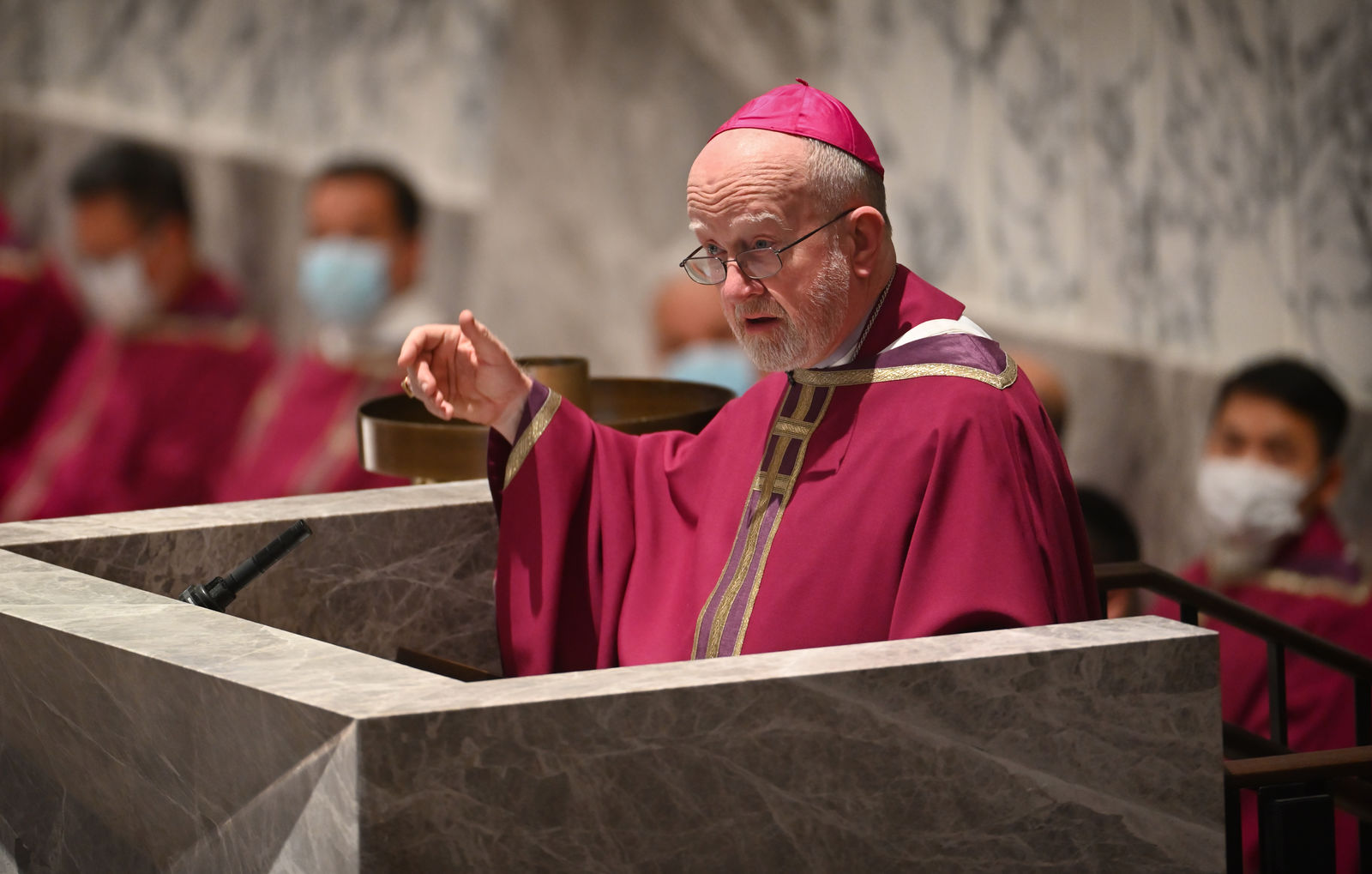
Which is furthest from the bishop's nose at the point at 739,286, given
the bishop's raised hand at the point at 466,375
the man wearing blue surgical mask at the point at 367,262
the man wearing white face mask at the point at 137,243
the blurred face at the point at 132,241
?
the blurred face at the point at 132,241

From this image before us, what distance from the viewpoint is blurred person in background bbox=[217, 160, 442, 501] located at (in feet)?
21.1

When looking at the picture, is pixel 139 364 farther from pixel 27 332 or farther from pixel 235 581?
pixel 235 581

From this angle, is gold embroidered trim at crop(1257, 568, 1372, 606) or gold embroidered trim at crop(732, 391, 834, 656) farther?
gold embroidered trim at crop(1257, 568, 1372, 606)

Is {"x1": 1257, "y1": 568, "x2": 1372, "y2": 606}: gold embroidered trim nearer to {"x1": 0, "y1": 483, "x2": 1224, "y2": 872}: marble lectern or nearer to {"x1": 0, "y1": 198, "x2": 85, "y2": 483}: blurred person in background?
{"x1": 0, "y1": 483, "x2": 1224, "y2": 872}: marble lectern

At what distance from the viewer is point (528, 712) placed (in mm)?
1721

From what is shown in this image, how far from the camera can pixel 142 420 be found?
6.54 meters

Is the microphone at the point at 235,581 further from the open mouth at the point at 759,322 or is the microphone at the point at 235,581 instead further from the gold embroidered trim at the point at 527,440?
the open mouth at the point at 759,322

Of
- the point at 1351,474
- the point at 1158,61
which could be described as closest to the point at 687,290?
the point at 1158,61

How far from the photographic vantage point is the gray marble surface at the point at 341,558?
256 centimetres

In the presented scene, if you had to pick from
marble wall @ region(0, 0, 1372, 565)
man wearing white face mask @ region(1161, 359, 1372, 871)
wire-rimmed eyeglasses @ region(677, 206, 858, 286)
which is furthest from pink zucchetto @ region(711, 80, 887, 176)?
marble wall @ region(0, 0, 1372, 565)

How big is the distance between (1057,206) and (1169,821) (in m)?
4.36

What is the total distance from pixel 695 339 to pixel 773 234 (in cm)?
357

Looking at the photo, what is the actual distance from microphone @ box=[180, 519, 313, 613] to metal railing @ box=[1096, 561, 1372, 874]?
134 centimetres

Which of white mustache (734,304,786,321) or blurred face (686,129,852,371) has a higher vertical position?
blurred face (686,129,852,371)
